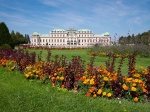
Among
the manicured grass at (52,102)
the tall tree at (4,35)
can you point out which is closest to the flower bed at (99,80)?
the manicured grass at (52,102)

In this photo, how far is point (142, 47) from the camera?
18.7 metres

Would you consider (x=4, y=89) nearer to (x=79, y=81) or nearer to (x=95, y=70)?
(x=79, y=81)

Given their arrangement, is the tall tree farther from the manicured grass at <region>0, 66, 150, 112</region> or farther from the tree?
the manicured grass at <region>0, 66, 150, 112</region>

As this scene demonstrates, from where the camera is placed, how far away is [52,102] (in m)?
4.76

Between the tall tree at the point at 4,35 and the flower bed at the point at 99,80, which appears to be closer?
the flower bed at the point at 99,80

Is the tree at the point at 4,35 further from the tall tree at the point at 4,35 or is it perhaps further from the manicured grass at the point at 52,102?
the manicured grass at the point at 52,102

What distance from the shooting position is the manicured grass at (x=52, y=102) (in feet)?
14.5

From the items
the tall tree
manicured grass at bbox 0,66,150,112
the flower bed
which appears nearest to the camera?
manicured grass at bbox 0,66,150,112

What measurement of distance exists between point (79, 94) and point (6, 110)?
1794mm

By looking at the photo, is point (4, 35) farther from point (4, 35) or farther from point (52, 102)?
point (52, 102)

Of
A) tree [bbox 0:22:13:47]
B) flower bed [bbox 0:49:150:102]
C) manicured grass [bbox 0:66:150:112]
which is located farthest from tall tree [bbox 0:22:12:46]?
manicured grass [bbox 0:66:150:112]

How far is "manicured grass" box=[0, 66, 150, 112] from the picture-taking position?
441cm

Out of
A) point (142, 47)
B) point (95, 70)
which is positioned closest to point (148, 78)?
point (95, 70)

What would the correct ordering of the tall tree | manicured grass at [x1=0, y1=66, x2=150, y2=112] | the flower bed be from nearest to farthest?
manicured grass at [x1=0, y1=66, x2=150, y2=112], the flower bed, the tall tree
